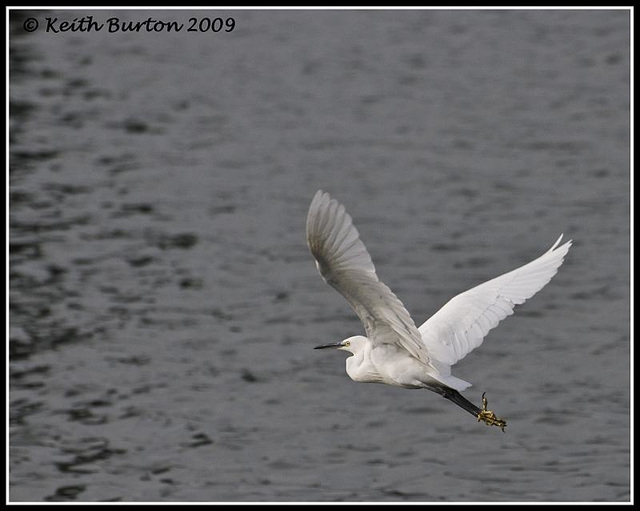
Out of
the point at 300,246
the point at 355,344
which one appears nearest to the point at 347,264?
the point at 355,344

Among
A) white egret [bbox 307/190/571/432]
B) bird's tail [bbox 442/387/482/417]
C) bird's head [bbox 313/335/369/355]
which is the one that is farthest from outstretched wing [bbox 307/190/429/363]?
bird's head [bbox 313/335/369/355]

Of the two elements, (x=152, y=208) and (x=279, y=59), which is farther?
(x=279, y=59)

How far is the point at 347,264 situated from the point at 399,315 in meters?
0.72

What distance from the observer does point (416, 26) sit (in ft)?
97.7

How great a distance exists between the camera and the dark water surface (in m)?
14.3

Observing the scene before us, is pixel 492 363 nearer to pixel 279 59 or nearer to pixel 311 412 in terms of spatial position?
pixel 311 412

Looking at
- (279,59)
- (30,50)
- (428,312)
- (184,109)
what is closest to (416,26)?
(279,59)

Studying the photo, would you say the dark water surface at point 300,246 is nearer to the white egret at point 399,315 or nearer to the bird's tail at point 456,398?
the white egret at point 399,315

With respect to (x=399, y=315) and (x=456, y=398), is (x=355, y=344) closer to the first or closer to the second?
(x=456, y=398)

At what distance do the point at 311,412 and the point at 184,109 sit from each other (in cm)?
1212

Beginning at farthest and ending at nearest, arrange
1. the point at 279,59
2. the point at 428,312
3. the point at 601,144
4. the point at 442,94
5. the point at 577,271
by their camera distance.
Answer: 1. the point at 279,59
2. the point at 442,94
3. the point at 601,144
4. the point at 577,271
5. the point at 428,312

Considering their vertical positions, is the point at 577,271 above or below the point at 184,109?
below

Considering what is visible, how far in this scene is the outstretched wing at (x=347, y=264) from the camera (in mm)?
6371

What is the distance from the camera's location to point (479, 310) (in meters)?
8.75
